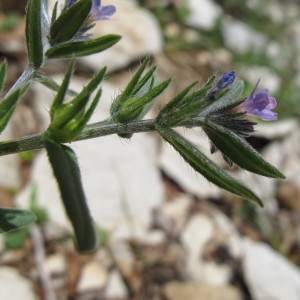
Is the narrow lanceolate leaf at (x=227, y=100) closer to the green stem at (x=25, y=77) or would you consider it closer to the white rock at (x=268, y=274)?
the green stem at (x=25, y=77)

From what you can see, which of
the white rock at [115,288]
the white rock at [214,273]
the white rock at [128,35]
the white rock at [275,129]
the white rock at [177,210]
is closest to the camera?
the white rock at [115,288]

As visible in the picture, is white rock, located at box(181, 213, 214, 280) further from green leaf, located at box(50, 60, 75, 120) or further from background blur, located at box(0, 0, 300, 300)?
green leaf, located at box(50, 60, 75, 120)

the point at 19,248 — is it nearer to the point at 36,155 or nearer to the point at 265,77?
the point at 36,155

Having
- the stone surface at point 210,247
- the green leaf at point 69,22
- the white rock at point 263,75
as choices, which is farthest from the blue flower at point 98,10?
the white rock at point 263,75

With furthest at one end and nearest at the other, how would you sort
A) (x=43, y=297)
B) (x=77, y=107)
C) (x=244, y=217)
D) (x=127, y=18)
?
(x=127, y=18)
(x=244, y=217)
(x=43, y=297)
(x=77, y=107)

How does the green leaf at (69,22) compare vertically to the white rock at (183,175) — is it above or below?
above

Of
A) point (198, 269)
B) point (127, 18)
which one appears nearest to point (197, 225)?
point (198, 269)

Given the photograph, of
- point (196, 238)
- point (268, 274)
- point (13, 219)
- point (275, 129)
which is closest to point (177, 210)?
point (196, 238)
